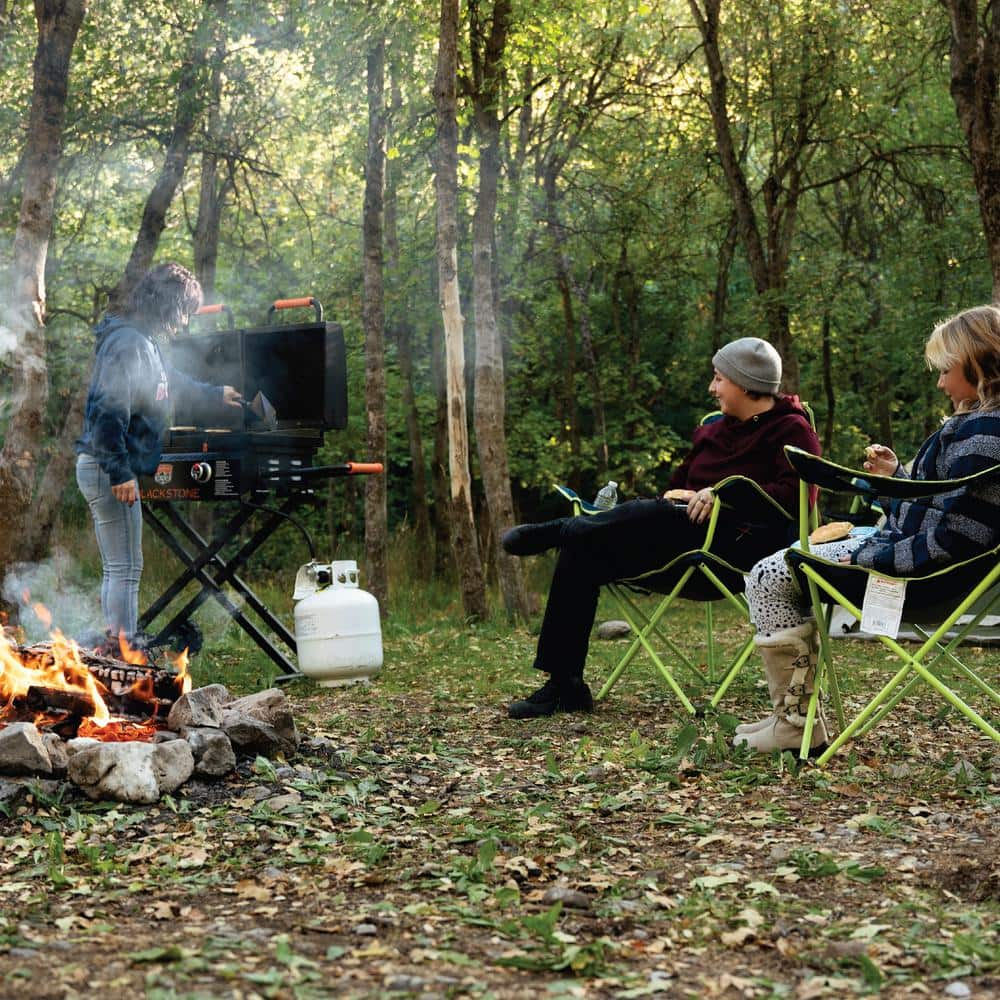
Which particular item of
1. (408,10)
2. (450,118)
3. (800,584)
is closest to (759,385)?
(800,584)

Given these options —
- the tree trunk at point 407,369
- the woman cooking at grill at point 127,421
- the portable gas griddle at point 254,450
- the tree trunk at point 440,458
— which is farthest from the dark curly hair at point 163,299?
the tree trunk at point 440,458

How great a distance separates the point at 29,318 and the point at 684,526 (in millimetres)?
3009

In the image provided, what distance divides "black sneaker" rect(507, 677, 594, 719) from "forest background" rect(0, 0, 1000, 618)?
100 inches

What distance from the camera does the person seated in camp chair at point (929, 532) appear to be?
→ 290 centimetres

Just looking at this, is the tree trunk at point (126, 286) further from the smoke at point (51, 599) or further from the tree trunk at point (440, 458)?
the tree trunk at point (440, 458)

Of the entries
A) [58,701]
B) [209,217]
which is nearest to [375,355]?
[209,217]

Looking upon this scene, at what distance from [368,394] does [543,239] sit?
3.55 metres

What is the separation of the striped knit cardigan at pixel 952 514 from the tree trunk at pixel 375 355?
4.58 meters

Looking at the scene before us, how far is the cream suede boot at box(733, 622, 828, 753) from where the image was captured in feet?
10.7

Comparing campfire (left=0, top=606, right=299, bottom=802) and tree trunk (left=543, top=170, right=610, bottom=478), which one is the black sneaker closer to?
campfire (left=0, top=606, right=299, bottom=802)

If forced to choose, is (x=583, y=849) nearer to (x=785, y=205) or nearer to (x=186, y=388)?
(x=186, y=388)

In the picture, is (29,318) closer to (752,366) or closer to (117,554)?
(117,554)

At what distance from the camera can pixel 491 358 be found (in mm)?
6980

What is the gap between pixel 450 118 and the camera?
265 inches
